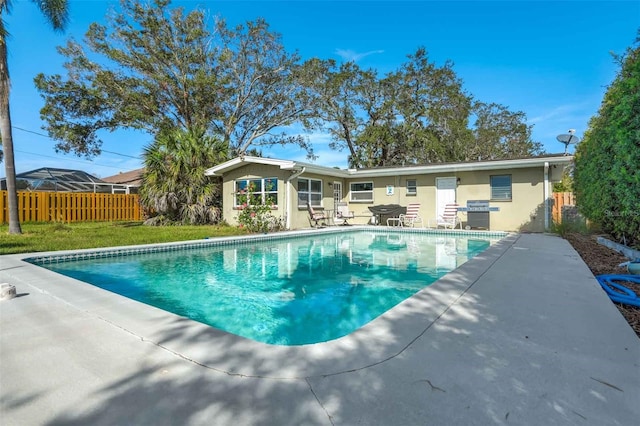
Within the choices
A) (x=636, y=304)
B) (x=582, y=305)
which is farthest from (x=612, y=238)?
(x=582, y=305)

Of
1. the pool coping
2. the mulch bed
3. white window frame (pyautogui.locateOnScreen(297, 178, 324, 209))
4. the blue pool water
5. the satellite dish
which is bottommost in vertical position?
the blue pool water

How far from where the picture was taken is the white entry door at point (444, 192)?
562 inches

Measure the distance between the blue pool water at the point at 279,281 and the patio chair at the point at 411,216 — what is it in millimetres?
5310

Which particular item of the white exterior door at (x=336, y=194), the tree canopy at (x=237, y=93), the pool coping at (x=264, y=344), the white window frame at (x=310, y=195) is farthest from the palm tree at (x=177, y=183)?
the pool coping at (x=264, y=344)

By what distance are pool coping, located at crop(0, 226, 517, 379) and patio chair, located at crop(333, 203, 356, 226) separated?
1148 centimetres

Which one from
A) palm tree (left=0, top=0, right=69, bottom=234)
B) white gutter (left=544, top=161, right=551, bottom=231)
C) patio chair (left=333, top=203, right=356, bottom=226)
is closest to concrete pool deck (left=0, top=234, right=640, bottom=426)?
palm tree (left=0, top=0, right=69, bottom=234)

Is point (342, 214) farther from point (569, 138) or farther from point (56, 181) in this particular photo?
point (56, 181)

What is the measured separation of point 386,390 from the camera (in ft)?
5.48

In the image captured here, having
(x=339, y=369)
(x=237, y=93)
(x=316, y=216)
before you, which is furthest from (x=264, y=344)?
(x=237, y=93)

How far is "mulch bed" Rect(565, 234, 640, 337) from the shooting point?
2.96 metres

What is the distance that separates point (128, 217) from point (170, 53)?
33.5 feet

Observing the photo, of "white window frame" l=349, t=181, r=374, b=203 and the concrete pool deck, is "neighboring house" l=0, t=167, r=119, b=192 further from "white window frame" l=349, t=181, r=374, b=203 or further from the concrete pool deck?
the concrete pool deck

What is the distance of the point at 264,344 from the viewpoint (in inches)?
89.3

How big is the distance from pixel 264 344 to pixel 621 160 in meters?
6.64
